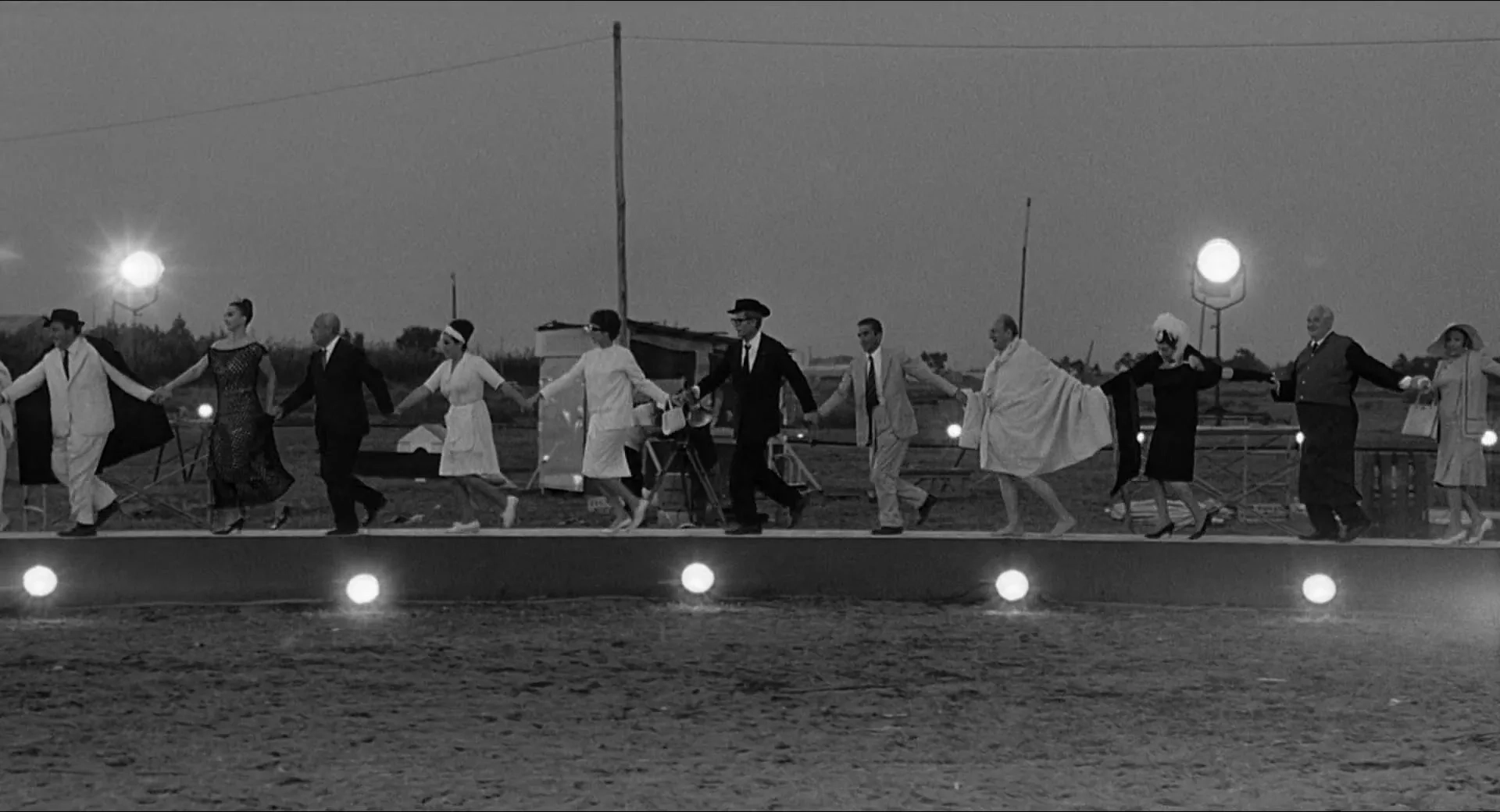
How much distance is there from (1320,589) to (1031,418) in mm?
2541

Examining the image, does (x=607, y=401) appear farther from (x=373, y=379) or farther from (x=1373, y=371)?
(x=1373, y=371)

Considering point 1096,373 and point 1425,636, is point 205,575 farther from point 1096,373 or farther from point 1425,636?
point 1096,373

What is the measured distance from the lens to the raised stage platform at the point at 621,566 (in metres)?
13.5

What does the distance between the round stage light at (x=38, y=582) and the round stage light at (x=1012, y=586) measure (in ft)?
22.2

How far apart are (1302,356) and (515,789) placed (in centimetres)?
850

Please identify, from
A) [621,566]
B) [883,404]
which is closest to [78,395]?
[621,566]

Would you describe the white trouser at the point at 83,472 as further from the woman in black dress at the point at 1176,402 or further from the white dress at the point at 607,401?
the woman in black dress at the point at 1176,402

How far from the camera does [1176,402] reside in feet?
46.3

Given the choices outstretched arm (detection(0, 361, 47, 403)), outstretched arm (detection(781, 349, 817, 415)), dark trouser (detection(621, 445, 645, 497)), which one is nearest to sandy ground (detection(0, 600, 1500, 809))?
outstretched arm (detection(781, 349, 817, 415))

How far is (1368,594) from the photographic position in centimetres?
1308

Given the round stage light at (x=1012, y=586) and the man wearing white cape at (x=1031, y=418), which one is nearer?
the round stage light at (x=1012, y=586)

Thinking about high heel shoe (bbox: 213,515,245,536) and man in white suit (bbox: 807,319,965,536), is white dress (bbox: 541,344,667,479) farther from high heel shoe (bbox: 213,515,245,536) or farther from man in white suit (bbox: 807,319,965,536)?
high heel shoe (bbox: 213,515,245,536)

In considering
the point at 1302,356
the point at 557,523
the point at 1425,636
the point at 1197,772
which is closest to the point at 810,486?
the point at 557,523

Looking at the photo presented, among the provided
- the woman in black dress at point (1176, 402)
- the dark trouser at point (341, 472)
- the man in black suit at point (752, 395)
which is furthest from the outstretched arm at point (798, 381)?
the dark trouser at point (341, 472)
